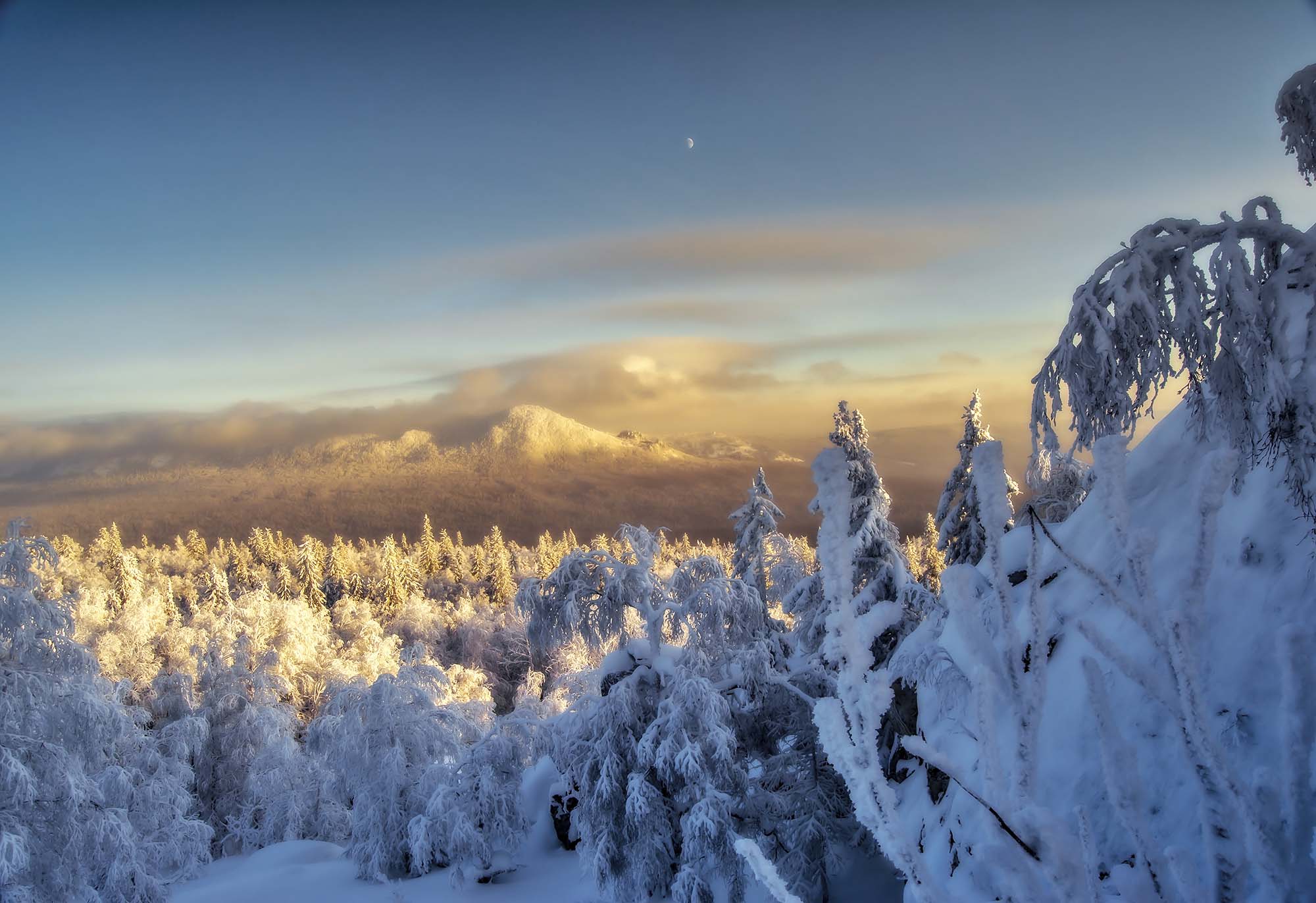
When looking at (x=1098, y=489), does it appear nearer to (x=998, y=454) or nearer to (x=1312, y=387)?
(x=998, y=454)

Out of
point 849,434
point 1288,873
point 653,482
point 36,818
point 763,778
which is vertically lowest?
point 653,482

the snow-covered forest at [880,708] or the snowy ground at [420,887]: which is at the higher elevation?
the snow-covered forest at [880,708]

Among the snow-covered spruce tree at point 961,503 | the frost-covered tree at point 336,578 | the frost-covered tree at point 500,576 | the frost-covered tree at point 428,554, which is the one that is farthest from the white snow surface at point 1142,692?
the frost-covered tree at point 428,554

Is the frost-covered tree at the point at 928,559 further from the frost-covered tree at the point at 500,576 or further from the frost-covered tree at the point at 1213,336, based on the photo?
the frost-covered tree at the point at 500,576

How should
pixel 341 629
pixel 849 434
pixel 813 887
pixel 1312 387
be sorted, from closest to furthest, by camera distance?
1. pixel 1312 387
2. pixel 813 887
3. pixel 849 434
4. pixel 341 629

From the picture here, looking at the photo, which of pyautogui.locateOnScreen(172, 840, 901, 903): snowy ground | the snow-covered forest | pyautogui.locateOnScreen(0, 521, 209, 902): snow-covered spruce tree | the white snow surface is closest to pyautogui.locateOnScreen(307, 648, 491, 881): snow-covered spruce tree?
the snow-covered forest

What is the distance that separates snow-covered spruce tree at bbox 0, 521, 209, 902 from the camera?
34.0 feet

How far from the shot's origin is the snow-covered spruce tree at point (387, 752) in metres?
15.1

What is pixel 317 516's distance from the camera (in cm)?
13238

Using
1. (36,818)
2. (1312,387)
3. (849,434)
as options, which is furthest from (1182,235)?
(36,818)

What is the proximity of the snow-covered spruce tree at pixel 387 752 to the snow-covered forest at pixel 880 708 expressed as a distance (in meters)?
0.08

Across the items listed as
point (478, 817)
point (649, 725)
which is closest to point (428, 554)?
point (478, 817)

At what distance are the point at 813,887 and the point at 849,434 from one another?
7.66m

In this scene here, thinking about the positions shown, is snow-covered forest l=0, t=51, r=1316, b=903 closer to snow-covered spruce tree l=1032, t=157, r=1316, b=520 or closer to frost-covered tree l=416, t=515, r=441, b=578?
snow-covered spruce tree l=1032, t=157, r=1316, b=520
